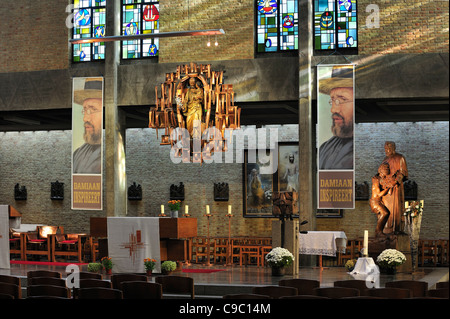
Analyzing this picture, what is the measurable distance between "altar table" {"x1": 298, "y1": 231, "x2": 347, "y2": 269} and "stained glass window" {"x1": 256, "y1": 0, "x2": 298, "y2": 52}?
472 centimetres

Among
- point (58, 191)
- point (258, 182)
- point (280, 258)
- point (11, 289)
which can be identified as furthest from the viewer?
point (58, 191)

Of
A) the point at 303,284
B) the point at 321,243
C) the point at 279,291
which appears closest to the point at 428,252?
the point at 321,243

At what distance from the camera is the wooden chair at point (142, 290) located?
7.83 m

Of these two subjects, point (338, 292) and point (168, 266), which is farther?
point (168, 266)

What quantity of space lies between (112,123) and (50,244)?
344 centimetres

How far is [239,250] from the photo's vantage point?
1839 cm

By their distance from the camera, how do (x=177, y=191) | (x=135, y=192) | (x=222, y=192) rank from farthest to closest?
1. (x=135, y=192)
2. (x=177, y=191)
3. (x=222, y=192)

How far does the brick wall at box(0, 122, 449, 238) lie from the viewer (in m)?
19.7

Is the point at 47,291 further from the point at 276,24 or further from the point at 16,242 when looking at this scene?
the point at 16,242

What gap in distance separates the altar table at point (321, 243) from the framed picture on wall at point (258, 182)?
5082mm

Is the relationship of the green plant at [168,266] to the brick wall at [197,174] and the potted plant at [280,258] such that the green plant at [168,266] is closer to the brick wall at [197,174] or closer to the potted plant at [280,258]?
the potted plant at [280,258]
